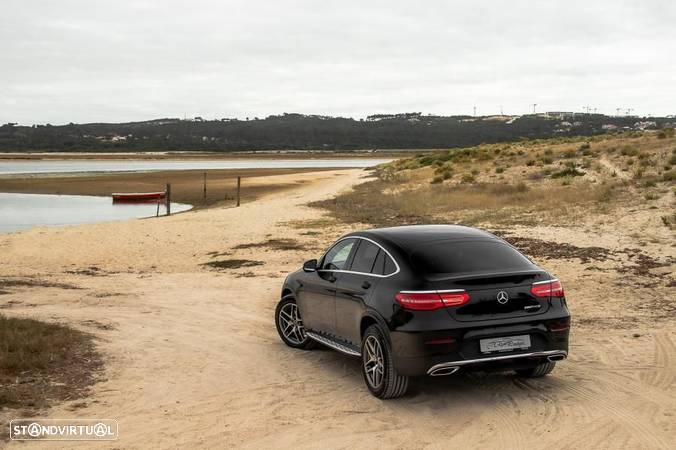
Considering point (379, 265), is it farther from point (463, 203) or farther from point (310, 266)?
point (463, 203)

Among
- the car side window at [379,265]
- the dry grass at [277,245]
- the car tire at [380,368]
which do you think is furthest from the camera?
the dry grass at [277,245]

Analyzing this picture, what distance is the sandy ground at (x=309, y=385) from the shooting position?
21.3 ft

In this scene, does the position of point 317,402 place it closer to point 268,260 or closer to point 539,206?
point 268,260

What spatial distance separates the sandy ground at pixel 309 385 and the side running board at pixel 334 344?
1.05 ft

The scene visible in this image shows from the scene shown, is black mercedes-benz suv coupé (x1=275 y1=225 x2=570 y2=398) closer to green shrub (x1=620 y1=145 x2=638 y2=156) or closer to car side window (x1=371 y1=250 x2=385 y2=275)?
car side window (x1=371 y1=250 x2=385 y2=275)

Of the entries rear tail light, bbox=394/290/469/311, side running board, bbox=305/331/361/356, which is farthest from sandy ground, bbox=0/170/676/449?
rear tail light, bbox=394/290/469/311

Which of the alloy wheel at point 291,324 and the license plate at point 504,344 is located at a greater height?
the license plate at point 504,344

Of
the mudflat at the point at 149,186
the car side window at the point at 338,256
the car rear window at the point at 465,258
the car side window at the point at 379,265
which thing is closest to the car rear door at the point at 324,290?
the car side window at the point at 338,256

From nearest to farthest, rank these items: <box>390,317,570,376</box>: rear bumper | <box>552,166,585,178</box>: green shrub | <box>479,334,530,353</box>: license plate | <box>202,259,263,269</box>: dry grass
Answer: <box>390,317,570,376</box>: rear bumper
<box>479,334,530,353</box>: license plate
<box>202,259,263,269</box>: dry grass
<box>552,166,585,178</box>: green shrub

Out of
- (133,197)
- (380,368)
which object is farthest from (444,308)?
(133,197)

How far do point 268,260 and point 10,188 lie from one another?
153 feet

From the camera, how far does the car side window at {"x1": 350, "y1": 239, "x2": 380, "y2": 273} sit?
26.1 ft
